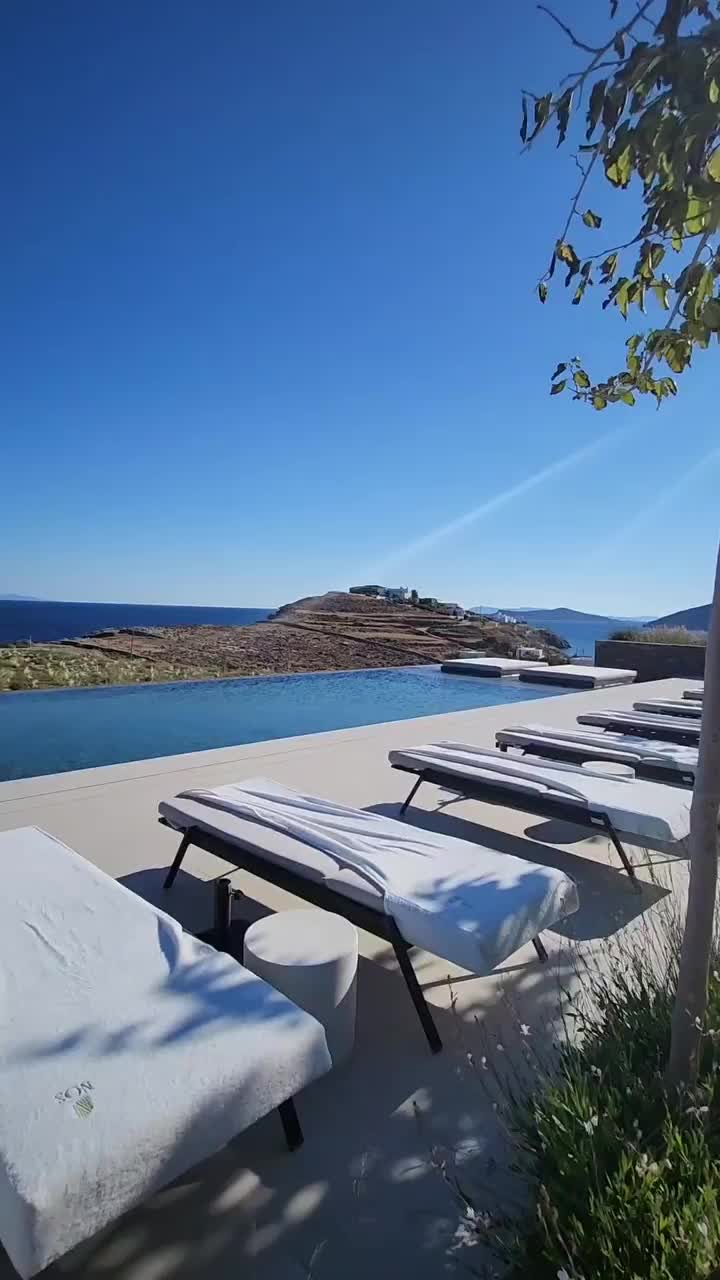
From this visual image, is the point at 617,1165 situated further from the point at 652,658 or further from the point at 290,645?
the point at 652,658

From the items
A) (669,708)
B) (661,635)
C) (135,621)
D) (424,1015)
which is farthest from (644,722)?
(135,621)

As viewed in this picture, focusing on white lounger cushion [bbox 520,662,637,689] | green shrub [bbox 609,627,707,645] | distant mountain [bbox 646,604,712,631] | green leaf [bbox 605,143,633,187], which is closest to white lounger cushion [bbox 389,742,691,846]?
green leaf [bbox 605,143,633,187]

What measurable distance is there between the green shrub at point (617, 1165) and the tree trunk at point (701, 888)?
0.05 m

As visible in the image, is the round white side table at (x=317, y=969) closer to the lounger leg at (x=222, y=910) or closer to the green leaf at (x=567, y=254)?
the lounger leg at (x=222, y=910)

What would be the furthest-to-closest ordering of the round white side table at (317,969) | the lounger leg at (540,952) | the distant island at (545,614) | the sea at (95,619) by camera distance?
1. the distant island at (545,614)
2. the sea at (95,619)
3. the lounger leg at (540,952)
4. the round white side table at (317,969)

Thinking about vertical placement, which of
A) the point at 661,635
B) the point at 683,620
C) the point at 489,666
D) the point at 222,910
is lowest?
the point at 222,910

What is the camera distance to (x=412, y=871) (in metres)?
2.21

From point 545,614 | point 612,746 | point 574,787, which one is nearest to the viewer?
point 574,787

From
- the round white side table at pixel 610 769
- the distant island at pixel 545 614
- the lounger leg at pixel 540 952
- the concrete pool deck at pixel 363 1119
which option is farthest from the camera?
the distant island at pixel 545 614

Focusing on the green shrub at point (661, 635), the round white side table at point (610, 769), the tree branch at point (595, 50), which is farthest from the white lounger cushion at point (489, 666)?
the tree branch at point (595, 50)

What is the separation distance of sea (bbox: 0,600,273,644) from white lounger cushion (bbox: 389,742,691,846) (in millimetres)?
6441

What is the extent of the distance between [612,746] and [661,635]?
851 centimetres

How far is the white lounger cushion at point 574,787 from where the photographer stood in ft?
9.45

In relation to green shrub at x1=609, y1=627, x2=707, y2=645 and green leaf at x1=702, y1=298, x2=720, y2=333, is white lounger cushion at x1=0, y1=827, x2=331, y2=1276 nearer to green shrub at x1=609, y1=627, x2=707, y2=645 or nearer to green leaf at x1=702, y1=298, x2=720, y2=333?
green leaf at x1=702, y1=298, x2=720, y2=333
